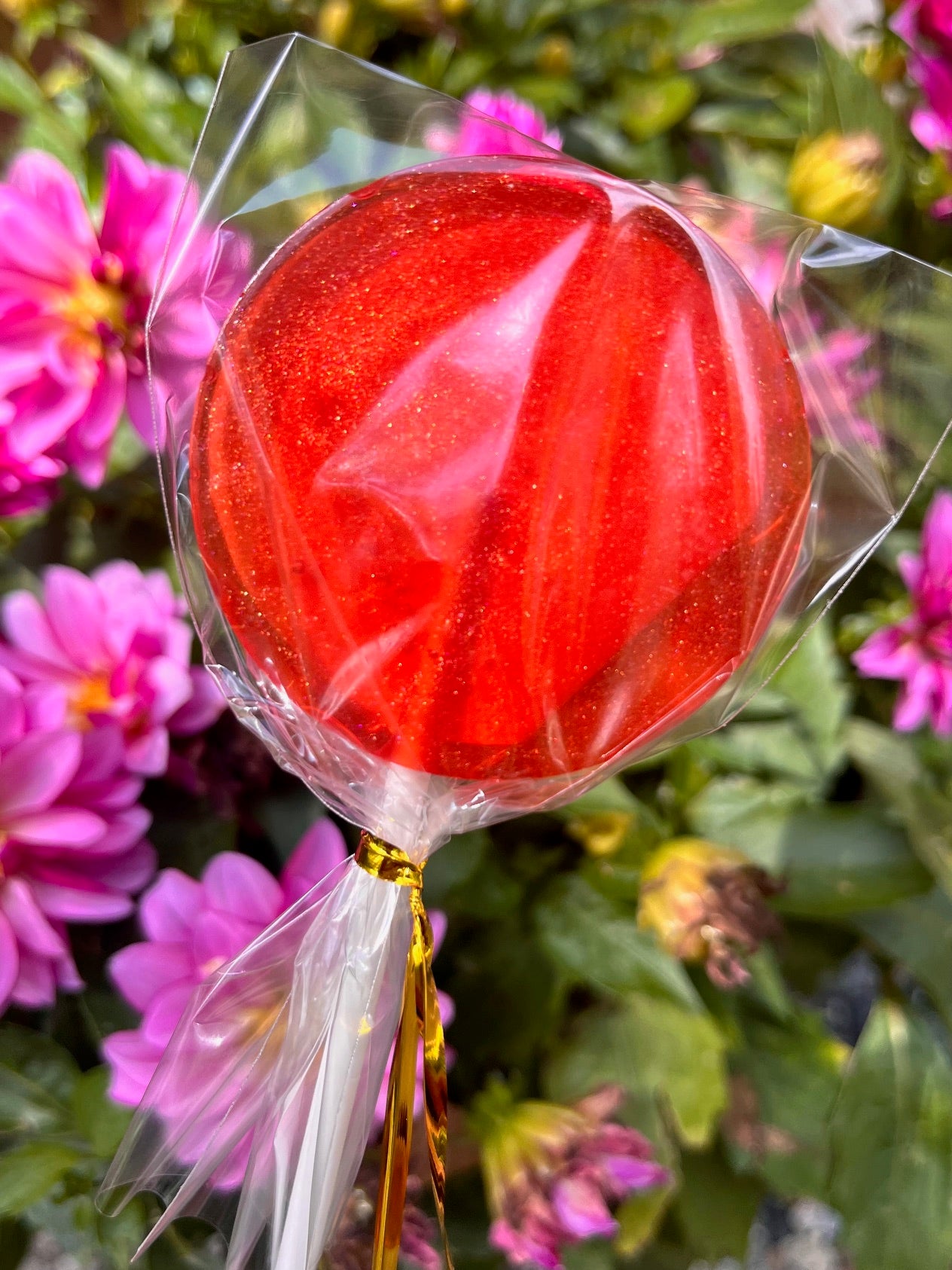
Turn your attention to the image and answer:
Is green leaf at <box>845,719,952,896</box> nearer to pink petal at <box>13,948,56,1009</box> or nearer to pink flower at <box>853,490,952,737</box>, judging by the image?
pink flower at <box>853,490,952,737</box>

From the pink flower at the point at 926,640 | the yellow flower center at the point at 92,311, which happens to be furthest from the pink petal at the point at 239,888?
the pink flower at the point at 926,640

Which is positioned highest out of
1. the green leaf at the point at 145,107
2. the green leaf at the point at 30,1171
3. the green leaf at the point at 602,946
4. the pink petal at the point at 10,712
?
the green leaf at the point at 145,107

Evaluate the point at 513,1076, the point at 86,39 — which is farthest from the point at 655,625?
the point at 86,39

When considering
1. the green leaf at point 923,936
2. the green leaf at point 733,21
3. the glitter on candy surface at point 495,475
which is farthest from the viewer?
the green leaf at point 733,21

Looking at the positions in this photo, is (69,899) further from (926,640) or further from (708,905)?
(926,640)

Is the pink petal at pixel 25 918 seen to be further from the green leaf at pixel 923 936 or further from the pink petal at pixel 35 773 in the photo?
the green leaf at pixel 923 936

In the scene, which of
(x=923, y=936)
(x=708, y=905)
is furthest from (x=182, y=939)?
(x=923, y=936)
